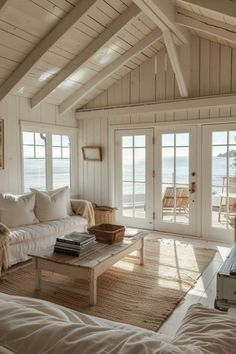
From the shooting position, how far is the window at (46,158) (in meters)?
4.99

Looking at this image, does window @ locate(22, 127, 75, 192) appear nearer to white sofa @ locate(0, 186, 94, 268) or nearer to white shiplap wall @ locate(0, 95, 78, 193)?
white shiplap wall @ locate(0, 95, 78, 193)

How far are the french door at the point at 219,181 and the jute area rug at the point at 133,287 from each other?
0.75 m

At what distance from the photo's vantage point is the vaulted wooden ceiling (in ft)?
10.8

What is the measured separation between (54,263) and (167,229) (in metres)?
2.87

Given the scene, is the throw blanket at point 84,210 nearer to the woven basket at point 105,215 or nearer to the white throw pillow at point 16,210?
the woven basket at point 105,215

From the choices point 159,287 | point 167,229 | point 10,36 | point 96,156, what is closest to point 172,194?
point 167,229

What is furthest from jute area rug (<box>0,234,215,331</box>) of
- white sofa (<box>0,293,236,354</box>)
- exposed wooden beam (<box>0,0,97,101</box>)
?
exposed wooden beam (<box>0,0,97,101</box>)

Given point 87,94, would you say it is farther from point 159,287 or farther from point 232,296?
point 232,296

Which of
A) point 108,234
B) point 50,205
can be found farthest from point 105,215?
point 108,234

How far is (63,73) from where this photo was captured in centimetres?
452

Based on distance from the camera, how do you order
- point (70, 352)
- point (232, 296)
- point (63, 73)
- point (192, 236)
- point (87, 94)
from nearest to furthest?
point (70, 352), point (232, 296), point (63, 73), point (192, 236), point (87, 94)

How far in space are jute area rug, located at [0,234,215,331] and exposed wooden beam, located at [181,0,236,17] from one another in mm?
2677

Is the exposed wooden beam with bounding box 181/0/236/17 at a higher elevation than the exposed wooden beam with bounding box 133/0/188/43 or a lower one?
lower

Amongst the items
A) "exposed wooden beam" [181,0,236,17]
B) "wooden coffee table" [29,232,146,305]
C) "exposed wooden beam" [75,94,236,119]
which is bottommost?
"wooden coffee table" [29,232,146,305]
